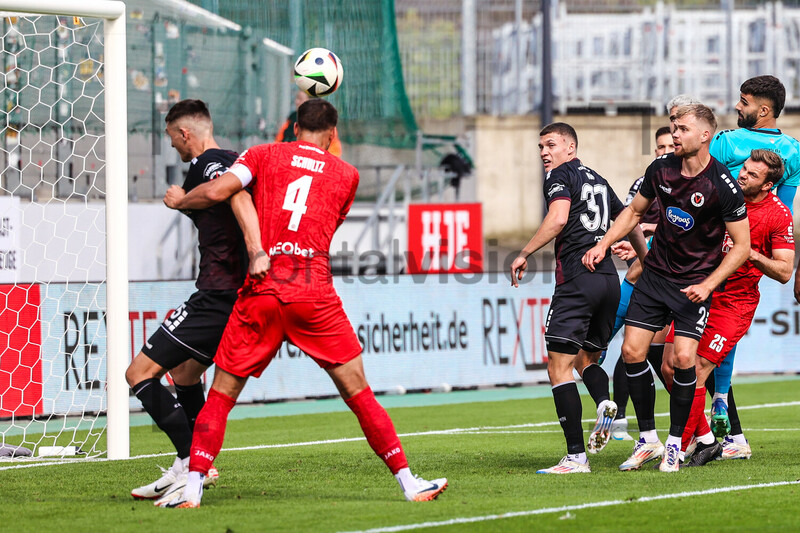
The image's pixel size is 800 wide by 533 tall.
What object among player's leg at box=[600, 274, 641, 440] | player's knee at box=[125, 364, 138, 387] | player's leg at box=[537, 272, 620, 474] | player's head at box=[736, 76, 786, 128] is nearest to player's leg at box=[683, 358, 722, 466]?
player's leg at box=[537, 272, 620, 474]

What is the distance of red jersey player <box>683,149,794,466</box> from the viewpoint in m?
8.02

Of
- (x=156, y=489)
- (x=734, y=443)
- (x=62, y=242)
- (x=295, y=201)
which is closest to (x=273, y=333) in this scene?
A: (x=295, y=201)

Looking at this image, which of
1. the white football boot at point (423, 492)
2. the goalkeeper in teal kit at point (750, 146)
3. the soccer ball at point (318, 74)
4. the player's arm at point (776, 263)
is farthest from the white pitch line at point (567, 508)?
the soccer ball at point (318, 74)

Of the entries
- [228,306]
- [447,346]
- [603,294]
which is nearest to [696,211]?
[603,294]

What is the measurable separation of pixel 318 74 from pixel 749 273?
3.32m

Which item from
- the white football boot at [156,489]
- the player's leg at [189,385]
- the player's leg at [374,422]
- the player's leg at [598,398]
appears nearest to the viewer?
the player's leg at [374,422]

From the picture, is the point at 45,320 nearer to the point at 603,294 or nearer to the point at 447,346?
the point at 447,346

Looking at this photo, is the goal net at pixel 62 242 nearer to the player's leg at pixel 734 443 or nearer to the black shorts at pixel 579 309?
the black shorts at pixel 579 309

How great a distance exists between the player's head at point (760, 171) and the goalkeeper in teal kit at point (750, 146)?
0.22 m

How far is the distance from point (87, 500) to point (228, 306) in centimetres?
138

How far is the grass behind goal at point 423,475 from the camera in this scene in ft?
19.1

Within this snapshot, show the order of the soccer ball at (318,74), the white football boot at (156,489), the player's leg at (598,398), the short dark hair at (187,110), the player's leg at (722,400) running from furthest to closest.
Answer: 1. the player's leg at (722,400)
2. the soccer ball at (318,74)
3. the player's leg at (598,398)
4. the short dark hair at (187,110)
5. the white football boot at (156,489)

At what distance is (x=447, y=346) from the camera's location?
14883mm

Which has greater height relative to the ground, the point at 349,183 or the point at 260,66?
the point at 260,66
